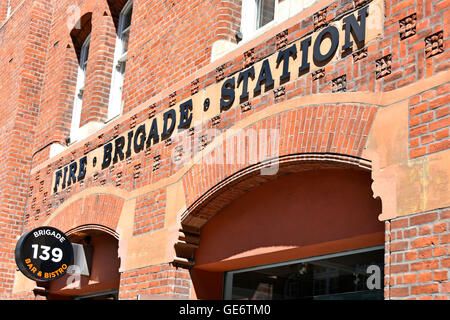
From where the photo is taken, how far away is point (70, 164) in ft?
36.2

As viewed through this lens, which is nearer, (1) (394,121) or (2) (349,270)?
(1) (394,121)

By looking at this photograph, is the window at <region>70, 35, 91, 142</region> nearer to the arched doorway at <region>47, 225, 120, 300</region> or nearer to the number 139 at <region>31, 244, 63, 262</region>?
the arched doorway at <region>47, 225, 120, 300</region>

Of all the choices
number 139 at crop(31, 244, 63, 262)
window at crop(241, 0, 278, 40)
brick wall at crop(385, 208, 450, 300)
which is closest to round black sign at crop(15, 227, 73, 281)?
Result: number 139 at crop(31, 244, 63, 262)

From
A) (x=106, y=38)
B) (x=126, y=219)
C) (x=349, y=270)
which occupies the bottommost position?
(x=349, y=270)

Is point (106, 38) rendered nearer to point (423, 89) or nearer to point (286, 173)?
point (286, 173)

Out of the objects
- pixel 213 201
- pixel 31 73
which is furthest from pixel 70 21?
pixel 213 201

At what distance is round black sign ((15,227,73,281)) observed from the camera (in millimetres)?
9336

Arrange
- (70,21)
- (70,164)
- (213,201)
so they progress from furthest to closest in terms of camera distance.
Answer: (70,21) < (70,164) < (213,201)

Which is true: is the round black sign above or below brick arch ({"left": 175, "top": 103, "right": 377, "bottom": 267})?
below

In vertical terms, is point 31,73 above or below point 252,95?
above

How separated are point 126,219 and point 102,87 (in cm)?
309

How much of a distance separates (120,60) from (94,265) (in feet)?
11.2

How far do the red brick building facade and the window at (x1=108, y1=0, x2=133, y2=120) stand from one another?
0.03 m
